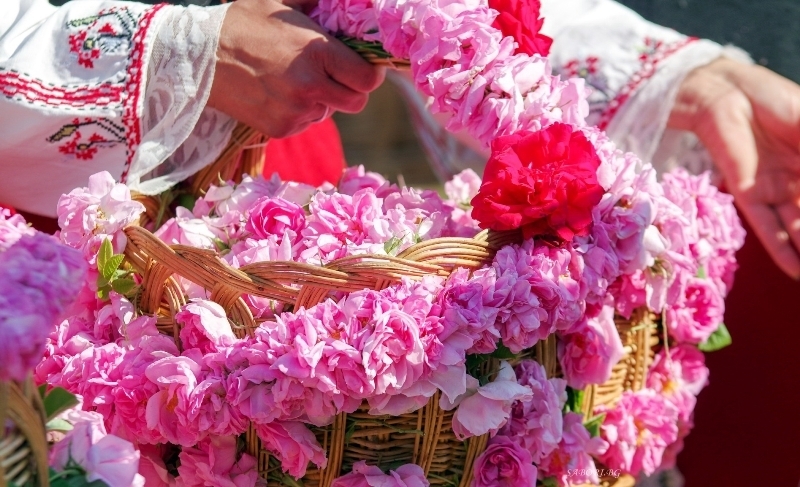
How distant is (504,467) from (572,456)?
0.09m

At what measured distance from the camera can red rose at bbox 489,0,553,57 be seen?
0.76 meters

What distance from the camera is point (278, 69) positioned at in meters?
0.81

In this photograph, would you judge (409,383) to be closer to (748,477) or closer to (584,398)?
(584,398)

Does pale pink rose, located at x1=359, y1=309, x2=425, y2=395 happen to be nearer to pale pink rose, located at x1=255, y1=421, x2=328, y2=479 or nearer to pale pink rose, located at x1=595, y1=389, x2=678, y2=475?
pale pink rose, located at x1=255, y1=421, x2=328, y2=479

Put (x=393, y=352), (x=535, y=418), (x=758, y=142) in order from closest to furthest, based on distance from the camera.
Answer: (x=393, y=352) → (x=535, y=418) → (x=758, y=142)

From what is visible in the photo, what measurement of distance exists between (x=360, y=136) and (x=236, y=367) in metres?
2.50

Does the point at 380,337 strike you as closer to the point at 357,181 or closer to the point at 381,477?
the point at 381,477

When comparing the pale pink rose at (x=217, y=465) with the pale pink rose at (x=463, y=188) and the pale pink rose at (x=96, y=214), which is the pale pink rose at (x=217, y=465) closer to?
the pale pink rose at (x=96, y=214)

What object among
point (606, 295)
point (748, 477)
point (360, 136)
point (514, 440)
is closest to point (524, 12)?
point (606, 295)

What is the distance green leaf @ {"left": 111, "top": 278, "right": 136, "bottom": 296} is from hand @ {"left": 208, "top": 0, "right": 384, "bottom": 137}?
23cm

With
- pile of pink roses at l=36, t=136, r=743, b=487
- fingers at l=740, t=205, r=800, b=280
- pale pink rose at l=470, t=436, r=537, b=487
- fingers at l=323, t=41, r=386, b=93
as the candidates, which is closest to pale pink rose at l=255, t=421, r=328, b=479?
pile of pink roses at l=36, t=136, r=743, b=487

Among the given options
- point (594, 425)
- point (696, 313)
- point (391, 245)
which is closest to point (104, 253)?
point (391, 245)

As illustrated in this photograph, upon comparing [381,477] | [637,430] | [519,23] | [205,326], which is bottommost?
[637,430]

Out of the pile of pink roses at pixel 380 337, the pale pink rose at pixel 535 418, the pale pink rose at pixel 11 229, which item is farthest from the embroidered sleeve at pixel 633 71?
the pale pink rose at pixel 11 229
